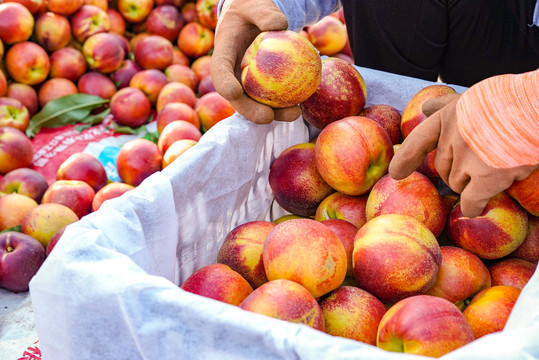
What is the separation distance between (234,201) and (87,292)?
1.96 feet

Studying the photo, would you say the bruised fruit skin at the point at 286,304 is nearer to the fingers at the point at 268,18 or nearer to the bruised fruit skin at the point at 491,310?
the bruised fruit skin at the point at 491,310

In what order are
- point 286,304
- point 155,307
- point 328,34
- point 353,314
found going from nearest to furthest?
point 155,307 < point 286,304 < point 353,314 < point 328,34

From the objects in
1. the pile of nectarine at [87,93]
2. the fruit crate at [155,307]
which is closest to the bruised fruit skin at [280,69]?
the fruit crate at [155,307]

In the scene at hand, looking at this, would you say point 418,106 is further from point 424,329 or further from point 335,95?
point 424,329

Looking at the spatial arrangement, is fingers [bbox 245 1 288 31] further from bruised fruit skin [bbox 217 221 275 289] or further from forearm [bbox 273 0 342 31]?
bruised fruit skin [bbox 217 221 275 289]

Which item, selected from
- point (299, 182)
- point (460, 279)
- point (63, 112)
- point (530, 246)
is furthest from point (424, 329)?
point (63, 112)

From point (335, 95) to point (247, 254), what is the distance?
0.57m

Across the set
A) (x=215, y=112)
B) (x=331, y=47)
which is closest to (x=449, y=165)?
(x=215, y=112)

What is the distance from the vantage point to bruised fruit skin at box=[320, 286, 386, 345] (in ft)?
3.22

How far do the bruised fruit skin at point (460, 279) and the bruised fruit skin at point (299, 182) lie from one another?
41 centimetres

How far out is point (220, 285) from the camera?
3.34ft

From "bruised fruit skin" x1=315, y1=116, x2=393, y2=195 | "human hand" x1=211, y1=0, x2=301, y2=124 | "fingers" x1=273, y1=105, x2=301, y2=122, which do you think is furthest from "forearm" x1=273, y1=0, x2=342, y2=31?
"bruised fruit skin" x1=315, y1=116, x2=393, y2=195

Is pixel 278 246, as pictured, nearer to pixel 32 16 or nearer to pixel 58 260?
pixel 58 260

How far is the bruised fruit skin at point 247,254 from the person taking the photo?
45.4 inches
